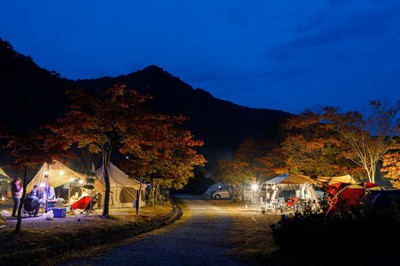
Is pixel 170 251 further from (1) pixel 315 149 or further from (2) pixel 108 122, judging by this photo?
(1) pixel 315 149

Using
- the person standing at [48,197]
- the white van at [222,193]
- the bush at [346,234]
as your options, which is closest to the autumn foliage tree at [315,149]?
the person standing at [48,197]

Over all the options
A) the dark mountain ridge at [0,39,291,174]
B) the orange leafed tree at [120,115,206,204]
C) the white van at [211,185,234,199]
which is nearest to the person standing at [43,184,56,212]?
the orange leafed tree at [120,115,206,204]

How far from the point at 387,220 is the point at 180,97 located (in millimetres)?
110961

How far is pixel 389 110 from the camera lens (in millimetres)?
26641

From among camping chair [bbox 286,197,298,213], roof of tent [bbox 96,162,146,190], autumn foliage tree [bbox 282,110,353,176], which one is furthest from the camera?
autumn foliage tree [bbox 282,110,353,176]

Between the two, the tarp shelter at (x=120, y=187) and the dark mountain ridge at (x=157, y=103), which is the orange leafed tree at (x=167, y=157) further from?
the dark mountain ridge at (x=157, y=103)

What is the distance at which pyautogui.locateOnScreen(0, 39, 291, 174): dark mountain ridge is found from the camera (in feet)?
177

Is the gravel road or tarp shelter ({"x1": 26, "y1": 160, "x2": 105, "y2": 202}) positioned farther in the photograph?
tarp shelter ({"x1": 26, "y1": 160, "x2": 105, "y2": 202})

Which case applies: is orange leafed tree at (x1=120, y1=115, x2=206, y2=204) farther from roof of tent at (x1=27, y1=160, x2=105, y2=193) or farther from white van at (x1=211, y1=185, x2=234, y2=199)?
white van at (x1=211, y1=185, x2=234, y2=199)

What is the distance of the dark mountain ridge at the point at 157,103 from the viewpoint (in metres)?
53.9

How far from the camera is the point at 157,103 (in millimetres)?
109875

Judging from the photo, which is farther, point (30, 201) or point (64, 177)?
point (64, 177)

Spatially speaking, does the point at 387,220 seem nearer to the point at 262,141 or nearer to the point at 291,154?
the point at 291,154

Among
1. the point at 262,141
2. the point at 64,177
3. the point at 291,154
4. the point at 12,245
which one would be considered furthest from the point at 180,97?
the point at 12,245
